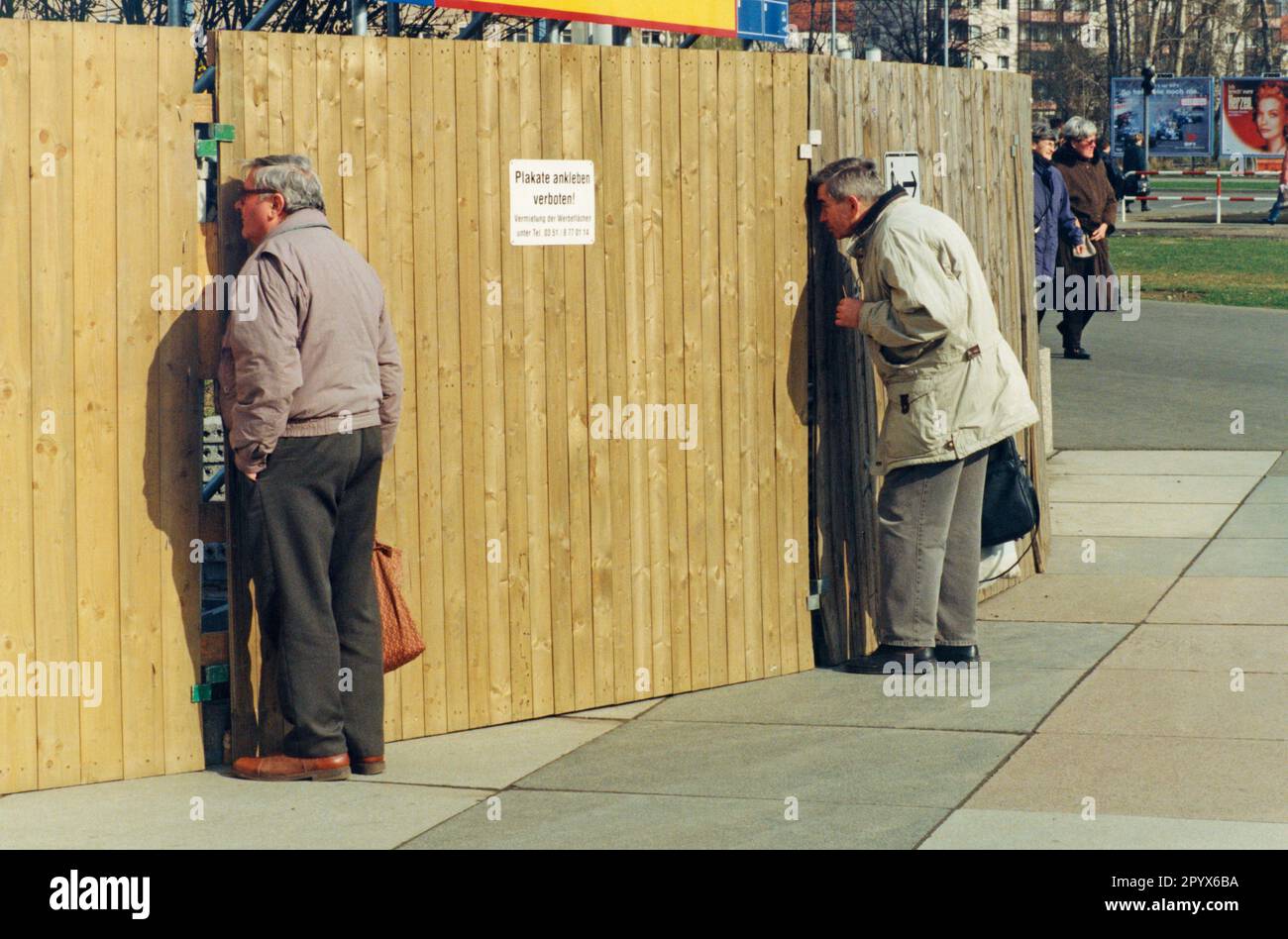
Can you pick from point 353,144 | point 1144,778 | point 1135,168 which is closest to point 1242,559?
point 1144,778

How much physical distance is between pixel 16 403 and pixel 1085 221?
438 inches

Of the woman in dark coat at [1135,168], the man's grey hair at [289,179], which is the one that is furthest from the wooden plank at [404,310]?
the woman in dark coat at [1135,168]

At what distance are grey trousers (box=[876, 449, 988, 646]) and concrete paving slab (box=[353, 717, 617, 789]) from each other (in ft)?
4.18

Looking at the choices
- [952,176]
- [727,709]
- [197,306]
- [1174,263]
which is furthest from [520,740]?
[1174,263]

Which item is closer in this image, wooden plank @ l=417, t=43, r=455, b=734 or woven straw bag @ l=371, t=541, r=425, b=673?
woven straw bag @ l=371, t=541, r=425, b=673

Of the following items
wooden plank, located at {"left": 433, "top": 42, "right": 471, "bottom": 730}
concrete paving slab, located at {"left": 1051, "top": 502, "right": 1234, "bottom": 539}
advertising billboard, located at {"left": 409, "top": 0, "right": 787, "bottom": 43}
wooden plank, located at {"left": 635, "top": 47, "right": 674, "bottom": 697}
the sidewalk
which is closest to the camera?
the sidewalk

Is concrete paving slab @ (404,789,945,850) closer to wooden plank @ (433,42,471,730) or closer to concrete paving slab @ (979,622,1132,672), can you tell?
wooden plank @ (433,42,471,730)

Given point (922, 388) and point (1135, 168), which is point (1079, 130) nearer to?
point (922, 388)

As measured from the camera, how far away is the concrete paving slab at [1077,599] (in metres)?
8.75

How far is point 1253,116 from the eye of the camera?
4916 cm

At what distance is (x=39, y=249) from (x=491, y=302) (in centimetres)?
159

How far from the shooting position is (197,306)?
6.42m

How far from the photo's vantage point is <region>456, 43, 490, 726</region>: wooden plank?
6.91 m

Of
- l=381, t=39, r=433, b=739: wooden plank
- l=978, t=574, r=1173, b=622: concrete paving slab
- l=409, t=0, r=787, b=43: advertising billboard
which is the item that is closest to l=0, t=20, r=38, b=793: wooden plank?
l=381, t=39, r=433, b=739: wooden plank
